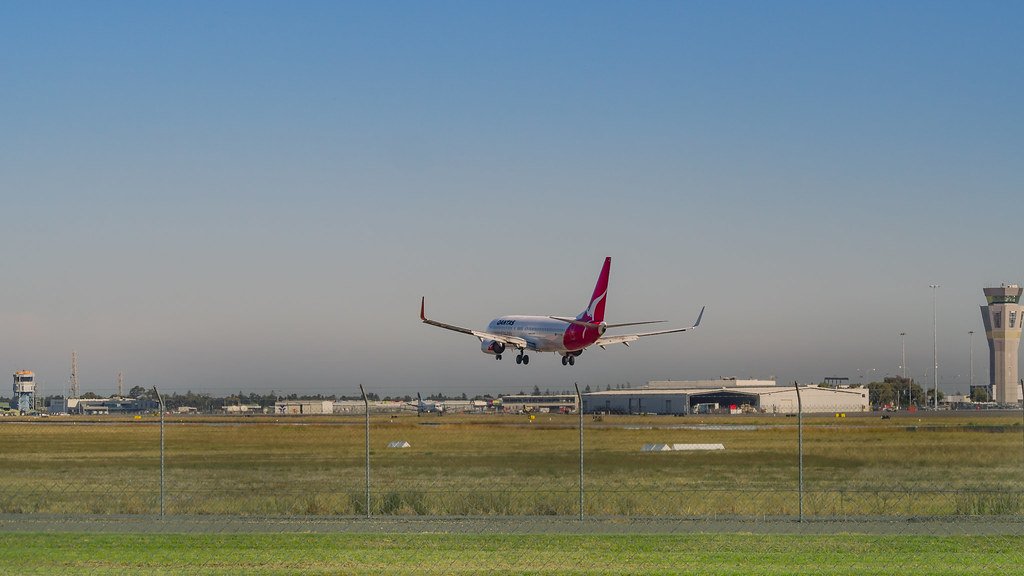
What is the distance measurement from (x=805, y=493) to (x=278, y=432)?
179 ft

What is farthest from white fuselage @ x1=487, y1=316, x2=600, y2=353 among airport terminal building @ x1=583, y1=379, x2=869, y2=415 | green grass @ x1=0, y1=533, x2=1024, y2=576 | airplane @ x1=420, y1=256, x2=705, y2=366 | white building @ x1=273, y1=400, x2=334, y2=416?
airport terminal building @ x1=583, y1=379, x2=869, y2=415

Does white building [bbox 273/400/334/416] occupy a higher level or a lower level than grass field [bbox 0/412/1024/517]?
lower

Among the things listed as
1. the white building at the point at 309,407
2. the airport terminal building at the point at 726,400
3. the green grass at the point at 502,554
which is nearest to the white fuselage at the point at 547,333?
the green grass at the point at 502,554

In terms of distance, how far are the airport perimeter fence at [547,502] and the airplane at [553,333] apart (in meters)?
11.7

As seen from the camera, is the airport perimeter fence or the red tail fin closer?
the airport perimeter fence

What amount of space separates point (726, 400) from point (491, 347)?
116 meters

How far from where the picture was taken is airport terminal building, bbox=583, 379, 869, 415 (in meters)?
179

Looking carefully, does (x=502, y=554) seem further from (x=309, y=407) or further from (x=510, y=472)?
(x=309, y=407)

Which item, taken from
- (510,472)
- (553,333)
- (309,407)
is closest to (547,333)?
(553,333)

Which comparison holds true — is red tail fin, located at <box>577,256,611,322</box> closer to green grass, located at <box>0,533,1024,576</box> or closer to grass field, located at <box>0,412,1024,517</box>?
grass field, located at <box>0,412,1024,517</box>

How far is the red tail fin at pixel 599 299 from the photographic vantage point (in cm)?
8325

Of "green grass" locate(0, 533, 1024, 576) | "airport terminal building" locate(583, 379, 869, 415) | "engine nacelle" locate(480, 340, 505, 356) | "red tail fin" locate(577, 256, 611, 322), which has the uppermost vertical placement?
"red tail fin" locate(577, 256, 611, 322)

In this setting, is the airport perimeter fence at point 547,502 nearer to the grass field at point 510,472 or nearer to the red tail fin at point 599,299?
the grass field at point 510,472

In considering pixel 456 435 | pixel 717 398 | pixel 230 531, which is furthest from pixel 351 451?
pixel 717 398
